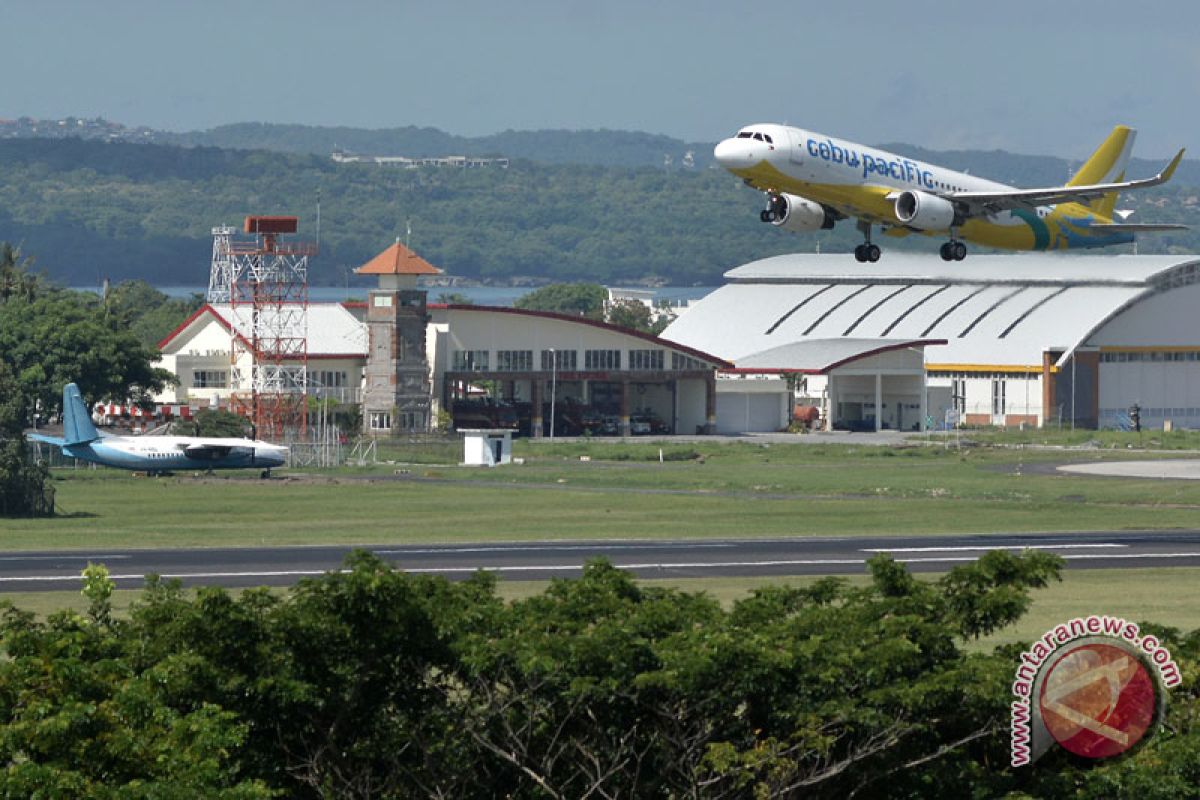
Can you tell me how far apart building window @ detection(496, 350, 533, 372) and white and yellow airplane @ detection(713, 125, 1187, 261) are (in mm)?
74992

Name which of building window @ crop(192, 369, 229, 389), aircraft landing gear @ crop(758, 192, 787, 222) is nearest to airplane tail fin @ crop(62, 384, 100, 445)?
aircraft landing gear @ crop(758, 192, 787, 222)

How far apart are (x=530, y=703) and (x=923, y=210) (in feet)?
168

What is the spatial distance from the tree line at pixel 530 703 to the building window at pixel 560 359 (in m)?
130

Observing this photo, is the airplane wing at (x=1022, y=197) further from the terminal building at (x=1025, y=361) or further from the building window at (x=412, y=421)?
the terminal building at (x=1025, y=361)

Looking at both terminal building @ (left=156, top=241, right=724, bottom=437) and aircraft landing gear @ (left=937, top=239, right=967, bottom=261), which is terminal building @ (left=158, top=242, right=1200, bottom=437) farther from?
aircraft landing gear @ (left=937, top=239, right=967, bottom=261)

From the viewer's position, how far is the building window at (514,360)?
154500mm

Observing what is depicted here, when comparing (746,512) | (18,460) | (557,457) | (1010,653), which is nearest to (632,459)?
(557,457)

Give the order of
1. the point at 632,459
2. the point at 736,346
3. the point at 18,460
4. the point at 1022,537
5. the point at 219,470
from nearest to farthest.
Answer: the point at 1022,537, the point at 18,460, the point at 219,470, the point at 632,459, the point at 736,346

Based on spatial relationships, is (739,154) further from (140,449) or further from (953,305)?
(953,305)

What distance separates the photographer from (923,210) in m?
74.2

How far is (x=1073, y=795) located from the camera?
25.7 meters

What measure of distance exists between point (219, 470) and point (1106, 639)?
8667cm

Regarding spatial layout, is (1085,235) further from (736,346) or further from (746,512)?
(736,346)

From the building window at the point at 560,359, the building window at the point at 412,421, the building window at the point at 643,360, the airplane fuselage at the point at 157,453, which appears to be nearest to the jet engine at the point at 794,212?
the airplane fuselage at the point at 157,453
